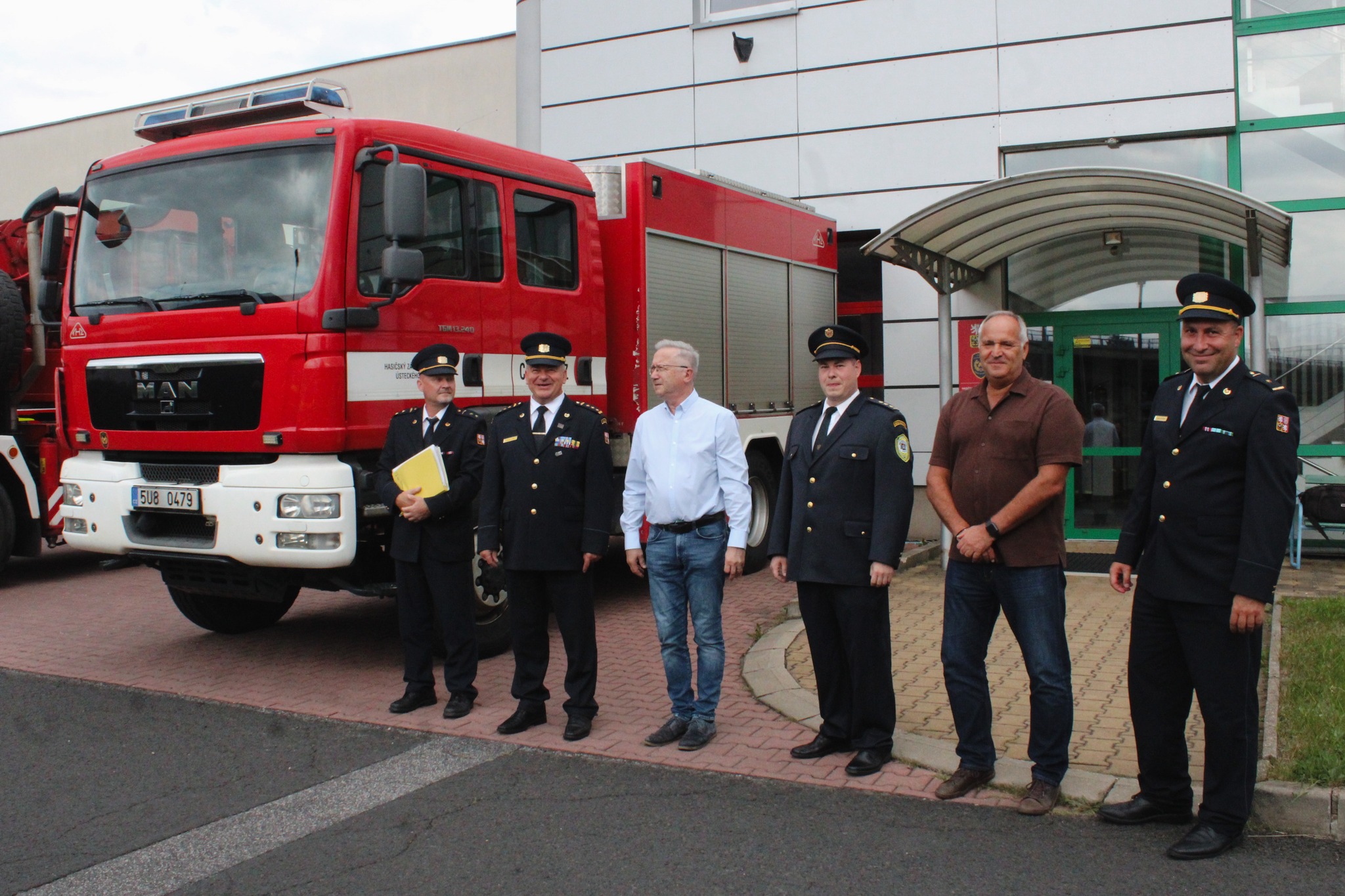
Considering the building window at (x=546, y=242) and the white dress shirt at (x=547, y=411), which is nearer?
the white dress shirt at (x=547, y=411)

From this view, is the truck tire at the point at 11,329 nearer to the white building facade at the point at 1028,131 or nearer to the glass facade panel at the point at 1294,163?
the white building facade at the point at 1028,131

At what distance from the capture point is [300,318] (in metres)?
6.19

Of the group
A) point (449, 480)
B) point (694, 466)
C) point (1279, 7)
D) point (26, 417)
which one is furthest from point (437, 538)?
point (1279, 7)

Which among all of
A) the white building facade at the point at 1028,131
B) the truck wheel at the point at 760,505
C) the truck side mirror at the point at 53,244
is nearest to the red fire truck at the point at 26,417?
the truck side mirror at the point at 53,244

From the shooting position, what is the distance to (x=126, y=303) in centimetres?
679

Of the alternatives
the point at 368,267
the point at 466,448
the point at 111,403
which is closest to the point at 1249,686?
the point at 466,448

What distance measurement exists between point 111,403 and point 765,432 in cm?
504

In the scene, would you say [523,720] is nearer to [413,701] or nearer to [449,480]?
[413,701]

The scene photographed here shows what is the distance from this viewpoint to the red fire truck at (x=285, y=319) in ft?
20.3

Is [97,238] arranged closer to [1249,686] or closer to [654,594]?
[654,594]

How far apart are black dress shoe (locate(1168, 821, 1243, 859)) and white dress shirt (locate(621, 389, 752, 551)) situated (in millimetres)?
2046

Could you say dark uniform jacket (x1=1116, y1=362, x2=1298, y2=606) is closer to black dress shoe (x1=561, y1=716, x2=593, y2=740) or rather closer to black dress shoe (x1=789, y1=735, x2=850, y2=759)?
black dress shoe (x1=789, y1=735, x2=850, y2=759)

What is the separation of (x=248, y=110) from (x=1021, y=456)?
5.22 meters

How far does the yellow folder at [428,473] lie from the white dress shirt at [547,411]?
22.6 inches
